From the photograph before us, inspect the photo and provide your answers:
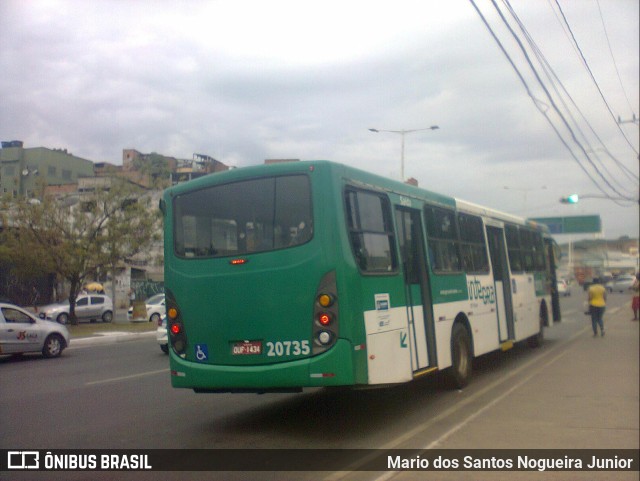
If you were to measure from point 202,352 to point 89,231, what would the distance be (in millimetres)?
23300

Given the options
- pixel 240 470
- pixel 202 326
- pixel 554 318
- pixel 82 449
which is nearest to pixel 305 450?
pixel 240 470

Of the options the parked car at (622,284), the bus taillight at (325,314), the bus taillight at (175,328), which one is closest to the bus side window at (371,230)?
the bus taillight at (325,314)

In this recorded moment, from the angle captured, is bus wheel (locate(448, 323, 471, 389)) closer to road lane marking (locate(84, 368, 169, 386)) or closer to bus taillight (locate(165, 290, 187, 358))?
bus taillight (locate(165, 290, 187, 358))

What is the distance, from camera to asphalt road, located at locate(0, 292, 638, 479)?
24.6ft

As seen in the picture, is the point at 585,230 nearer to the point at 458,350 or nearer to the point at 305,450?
the point at 458,350

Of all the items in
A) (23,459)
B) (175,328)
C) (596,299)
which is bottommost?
(23,459)

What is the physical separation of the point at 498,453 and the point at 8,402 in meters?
7.48

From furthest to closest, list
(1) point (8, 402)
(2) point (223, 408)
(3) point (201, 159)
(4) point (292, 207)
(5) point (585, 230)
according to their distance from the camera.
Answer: (5) point (585, 230) < (3) point (201, 159) < (1) point (8, 402) < (2) point (223, 408) < (4) point (292, 207)

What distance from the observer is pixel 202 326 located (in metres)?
7.90

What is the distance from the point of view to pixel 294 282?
7.44 m

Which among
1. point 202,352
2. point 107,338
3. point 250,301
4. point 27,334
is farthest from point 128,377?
point 107,338

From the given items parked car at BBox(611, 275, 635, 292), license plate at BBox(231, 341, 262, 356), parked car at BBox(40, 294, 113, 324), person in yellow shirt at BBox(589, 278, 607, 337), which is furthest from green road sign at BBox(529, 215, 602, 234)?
license plate at BBox(231, 341, 262, 356)

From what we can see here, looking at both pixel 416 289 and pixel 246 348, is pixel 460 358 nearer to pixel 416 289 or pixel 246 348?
pixel 416 289

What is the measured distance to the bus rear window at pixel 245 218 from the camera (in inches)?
300
